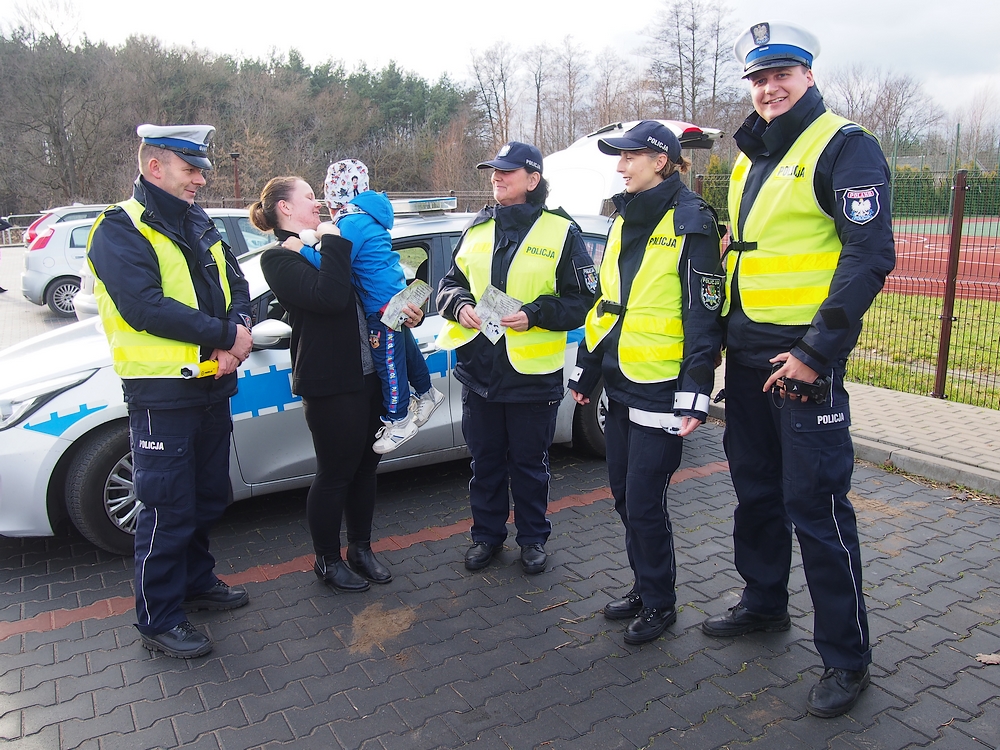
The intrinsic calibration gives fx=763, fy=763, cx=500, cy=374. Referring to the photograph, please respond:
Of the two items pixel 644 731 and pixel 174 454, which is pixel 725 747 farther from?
pixel 174 454

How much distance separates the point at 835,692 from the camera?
9.09 feet

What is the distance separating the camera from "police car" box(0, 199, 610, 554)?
12.7ft

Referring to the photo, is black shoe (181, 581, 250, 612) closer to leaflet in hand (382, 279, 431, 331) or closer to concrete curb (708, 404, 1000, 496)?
leaflet in hand (382, 279, 431, 331)

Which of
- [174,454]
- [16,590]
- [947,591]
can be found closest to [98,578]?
[16,590]

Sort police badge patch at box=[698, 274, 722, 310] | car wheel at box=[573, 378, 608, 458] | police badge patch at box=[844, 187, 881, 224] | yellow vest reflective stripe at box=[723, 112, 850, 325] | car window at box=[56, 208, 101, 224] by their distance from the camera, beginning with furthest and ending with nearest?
car window at box=[56, 208, 101, 224] < car wheel at box=[573, 378, 608, 458] < police badge patch at box=[698, 274, 722, 310] < yellow vest reflective stripe at box=[723, 112, 850, 325] < police badge patch at box=[844, 187, 881, 224]

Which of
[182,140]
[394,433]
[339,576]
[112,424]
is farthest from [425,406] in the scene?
[112,424]

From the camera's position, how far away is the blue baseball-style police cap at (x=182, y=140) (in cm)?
311

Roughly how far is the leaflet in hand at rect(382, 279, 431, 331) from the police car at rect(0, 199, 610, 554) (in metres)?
0.83

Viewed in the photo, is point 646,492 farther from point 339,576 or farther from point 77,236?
point 77,236

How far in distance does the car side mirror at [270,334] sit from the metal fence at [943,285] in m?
5.18

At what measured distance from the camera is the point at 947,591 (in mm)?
3688

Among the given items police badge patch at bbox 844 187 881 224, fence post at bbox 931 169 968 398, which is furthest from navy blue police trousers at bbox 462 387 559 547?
fence post at bbox 931 169 968 398

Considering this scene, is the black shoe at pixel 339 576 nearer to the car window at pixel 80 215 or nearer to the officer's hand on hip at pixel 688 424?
the officer's hand on hip at pixel 688 424

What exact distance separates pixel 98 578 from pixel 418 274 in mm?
2500
